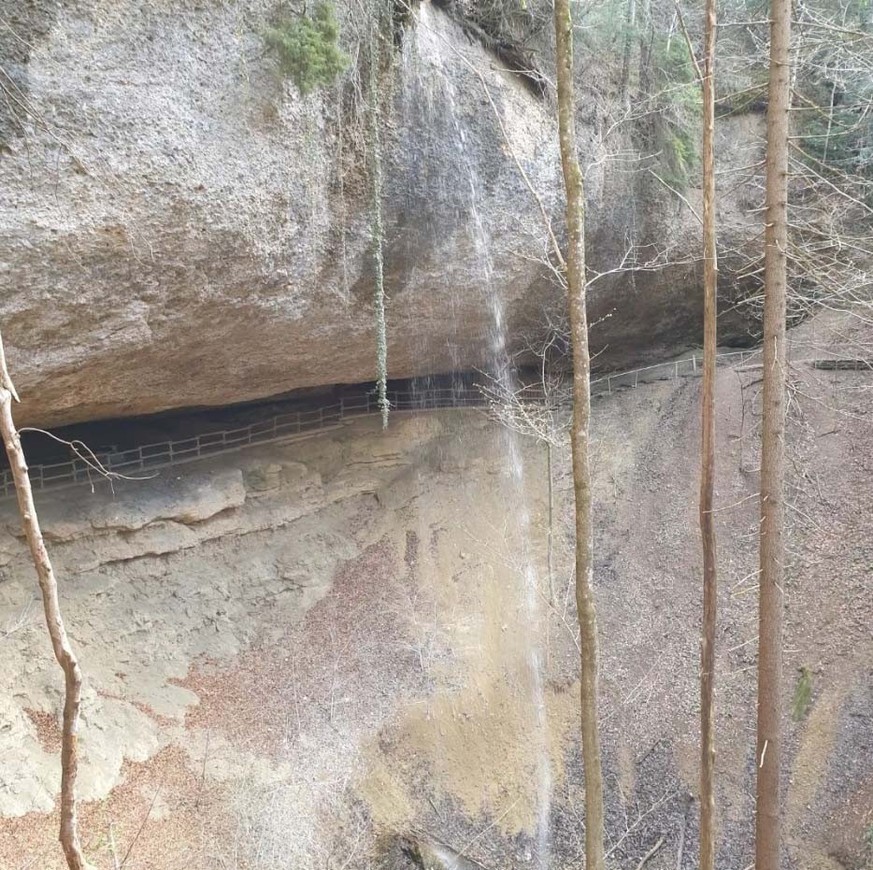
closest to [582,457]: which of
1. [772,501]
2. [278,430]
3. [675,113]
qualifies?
[772,501]

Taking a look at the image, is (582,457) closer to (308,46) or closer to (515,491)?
(308,46)

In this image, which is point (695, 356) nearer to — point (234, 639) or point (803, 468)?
point (803, 468)

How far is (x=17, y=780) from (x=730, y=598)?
10.4 metres

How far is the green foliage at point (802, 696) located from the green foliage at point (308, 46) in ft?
33.8

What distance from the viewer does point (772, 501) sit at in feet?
21.6

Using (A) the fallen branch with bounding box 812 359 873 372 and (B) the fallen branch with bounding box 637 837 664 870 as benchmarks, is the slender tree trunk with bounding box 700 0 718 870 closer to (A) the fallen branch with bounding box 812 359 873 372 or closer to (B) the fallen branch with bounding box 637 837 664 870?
(B) the fallen branch with bounding box 637 837 664 870

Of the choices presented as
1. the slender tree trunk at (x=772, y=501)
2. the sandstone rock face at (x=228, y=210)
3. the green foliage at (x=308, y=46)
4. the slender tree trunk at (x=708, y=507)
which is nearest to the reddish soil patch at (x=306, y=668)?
the sandstone rock face at (x=228, y=210)

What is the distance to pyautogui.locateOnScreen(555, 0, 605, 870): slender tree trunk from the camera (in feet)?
19.4

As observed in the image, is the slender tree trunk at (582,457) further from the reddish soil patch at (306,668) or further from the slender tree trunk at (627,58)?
the slender tree trunk at (627,58)

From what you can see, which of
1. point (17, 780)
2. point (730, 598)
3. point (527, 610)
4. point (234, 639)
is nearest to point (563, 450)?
point (527, 610)

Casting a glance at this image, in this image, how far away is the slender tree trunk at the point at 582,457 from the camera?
5.93 meters

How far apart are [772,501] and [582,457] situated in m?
1.96

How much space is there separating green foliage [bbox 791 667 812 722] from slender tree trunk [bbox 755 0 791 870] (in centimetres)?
395

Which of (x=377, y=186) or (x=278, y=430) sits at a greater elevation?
(x=377, y=186)
